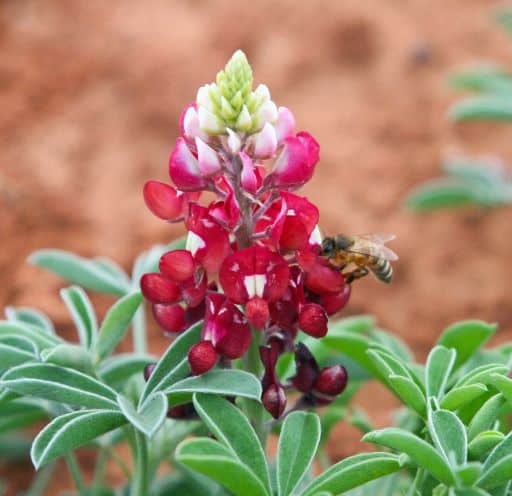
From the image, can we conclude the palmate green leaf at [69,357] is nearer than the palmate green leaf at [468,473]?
No

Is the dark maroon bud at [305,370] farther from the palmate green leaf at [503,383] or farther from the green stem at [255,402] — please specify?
the palmate green leaf at [503,383]

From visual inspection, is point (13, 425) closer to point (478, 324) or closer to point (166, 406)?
point (166, 406)

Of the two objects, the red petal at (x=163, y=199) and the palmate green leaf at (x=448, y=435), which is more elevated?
the red petal at (x=163, y=199)

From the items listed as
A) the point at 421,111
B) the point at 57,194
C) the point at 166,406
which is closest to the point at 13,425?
the point at 166,406

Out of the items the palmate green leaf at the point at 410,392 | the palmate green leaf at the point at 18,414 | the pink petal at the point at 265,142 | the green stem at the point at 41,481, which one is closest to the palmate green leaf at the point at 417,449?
the palmate green leaf at the point at 410,392

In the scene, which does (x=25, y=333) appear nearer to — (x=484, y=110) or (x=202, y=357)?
(x=202, y=357)

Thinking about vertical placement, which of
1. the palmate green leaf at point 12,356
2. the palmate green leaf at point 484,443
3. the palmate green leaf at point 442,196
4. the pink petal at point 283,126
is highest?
the palmate green leaf at point 442,196
